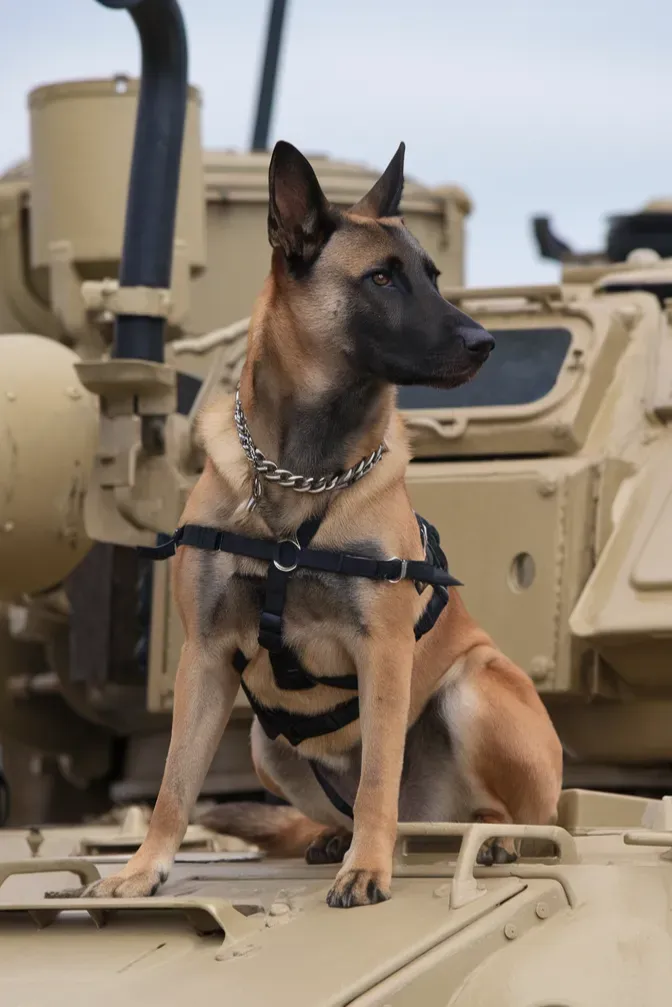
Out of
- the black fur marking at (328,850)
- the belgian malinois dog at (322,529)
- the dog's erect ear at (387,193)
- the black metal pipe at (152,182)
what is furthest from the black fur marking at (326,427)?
the black metal pipe at (152,182)

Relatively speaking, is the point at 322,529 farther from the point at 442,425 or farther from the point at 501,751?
the point at 442,425

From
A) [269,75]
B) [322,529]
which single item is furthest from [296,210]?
[269,75]

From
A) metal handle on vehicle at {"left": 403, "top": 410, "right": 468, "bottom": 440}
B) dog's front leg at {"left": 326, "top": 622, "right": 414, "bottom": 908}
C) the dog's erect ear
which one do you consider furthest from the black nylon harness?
metal handle on vehicle at {"left": 403, "top": 410, "right": 468, "bottom": 440}

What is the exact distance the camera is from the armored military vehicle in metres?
3.99

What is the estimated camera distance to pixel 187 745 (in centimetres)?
470

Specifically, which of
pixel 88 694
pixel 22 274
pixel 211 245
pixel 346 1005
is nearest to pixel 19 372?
pixel 88 694

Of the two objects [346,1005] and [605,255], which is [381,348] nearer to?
[346,1005]

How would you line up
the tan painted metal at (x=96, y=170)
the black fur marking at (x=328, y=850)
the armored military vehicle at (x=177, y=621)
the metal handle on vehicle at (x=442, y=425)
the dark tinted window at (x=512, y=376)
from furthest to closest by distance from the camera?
the tan painted metal at (x=96, y=170) → the dark tinted window at (x=512, y=376) → the metal handle on vehicle at (x=442, y=425) → the black fur marking at (x=328, y=850) → the armored military vehicle at (x=177, y=621)

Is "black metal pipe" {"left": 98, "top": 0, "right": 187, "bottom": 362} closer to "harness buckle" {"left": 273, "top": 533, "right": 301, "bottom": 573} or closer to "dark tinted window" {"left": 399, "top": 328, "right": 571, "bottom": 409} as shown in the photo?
"dark tinted window" {"left": 399, "top": 328, "right": 571, "bottom": 409}

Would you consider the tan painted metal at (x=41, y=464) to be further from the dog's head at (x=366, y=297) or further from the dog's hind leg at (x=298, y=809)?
the dog's head at (x=366, y=297)

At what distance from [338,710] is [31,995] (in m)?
1.24

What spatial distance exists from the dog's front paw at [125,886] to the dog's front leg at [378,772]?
0.44 metres

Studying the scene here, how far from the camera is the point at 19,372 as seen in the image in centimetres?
→ 743

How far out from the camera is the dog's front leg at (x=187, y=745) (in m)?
4.61
